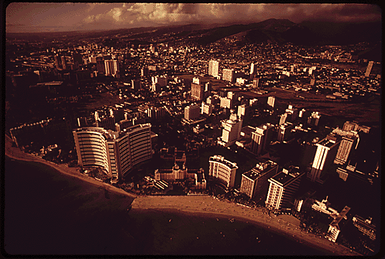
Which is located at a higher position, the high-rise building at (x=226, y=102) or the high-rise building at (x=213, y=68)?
the high-rise building at (x=213, y=68)

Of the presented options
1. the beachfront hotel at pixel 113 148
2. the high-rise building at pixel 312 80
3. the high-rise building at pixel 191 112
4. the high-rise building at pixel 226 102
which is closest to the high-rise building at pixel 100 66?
the high-rise building at pixel 191 112

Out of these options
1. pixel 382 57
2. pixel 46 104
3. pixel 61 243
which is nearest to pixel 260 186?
pixel 382 57

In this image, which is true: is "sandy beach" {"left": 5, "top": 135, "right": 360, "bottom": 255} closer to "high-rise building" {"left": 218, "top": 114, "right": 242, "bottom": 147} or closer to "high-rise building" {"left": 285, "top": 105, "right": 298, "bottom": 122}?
"high-rise building" {"left": 218, "top": 114, "right": 242, "bottom": 147}

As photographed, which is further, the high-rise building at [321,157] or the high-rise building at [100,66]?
the high-rise building at [100,66]

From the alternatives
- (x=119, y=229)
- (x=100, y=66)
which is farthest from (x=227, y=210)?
(x=100, y=66)

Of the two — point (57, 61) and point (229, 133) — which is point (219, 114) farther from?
point (57, 61)

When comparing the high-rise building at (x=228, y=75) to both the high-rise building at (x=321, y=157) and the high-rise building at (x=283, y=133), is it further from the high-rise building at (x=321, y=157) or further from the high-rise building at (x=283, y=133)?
the high-rise building at (x=321, y=157)

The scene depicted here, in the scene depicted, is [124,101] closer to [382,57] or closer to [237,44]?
[237,44]
